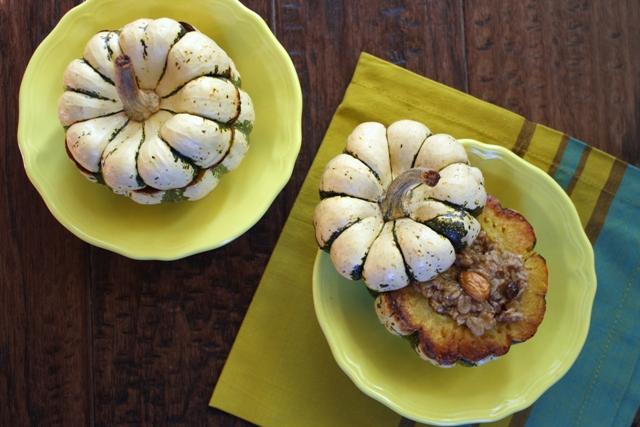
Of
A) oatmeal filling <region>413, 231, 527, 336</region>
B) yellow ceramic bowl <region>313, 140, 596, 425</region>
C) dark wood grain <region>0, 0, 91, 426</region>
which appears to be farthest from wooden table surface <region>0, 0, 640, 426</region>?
oatmeal filling <region>413, 231, 527, 336</region>

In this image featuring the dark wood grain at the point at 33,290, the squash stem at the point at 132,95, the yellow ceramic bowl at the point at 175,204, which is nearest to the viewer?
the squash stem at the point at 132,95

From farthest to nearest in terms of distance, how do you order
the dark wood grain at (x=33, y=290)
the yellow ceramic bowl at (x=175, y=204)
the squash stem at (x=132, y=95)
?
the dark wood grain at (x=33, y=290) < the yellow ceramic bowl at (x=175, y=204) < the squash stem at (x=132, y=95)

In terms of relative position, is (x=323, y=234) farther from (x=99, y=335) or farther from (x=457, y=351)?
(x=99, y=335)

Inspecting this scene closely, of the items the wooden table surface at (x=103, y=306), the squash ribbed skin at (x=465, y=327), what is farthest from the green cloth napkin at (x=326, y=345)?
the squash ribbed skin at (x=465, y=327)

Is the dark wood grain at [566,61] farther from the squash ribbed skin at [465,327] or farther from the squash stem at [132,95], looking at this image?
the squash stem at [132,95]

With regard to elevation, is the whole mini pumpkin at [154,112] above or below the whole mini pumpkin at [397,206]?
above

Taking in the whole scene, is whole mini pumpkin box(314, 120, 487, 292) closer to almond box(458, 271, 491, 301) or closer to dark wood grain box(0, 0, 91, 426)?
almond box(458, 271, 491, 301)
